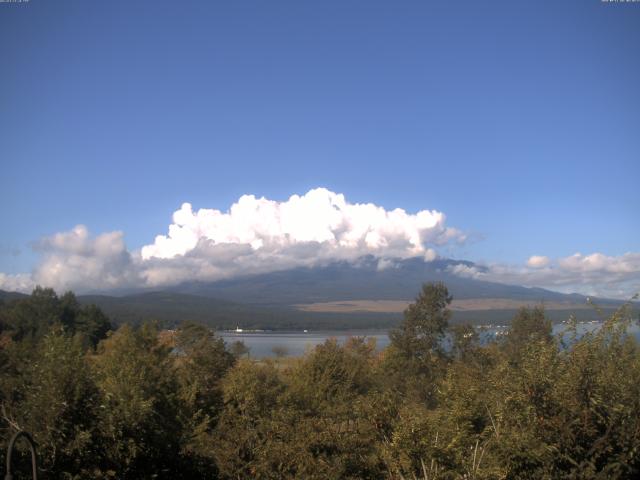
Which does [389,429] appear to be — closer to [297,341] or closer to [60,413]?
[60,413]

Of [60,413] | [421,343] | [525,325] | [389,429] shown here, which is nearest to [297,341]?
[525,325]

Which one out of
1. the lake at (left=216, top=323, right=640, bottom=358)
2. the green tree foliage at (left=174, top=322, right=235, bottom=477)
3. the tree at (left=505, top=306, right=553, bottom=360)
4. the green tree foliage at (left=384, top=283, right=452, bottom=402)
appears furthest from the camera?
the lake at (left=216, top=323, right=640, bottom=358)

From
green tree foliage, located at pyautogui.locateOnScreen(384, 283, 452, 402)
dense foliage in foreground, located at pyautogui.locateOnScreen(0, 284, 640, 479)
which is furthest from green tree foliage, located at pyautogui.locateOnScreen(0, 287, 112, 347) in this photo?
dense foliage in foreground, located at pyautogui.locateOnScreen(0, 284, 640, 479)

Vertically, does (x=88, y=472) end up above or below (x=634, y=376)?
below

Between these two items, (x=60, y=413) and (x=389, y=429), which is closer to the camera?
(x=60, y=413)

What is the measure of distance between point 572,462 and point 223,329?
174955 millimetres

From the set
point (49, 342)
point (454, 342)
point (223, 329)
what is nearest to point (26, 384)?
point (49, 342)

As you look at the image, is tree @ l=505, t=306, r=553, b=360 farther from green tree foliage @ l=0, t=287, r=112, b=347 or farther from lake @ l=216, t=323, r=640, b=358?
green tree foliage @ l=0, t=287, r=112, b=347

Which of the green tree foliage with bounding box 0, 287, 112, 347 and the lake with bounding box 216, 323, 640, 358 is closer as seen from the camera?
the lake with bounding box 216, 323, 640, 358

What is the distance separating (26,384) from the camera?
14.6m

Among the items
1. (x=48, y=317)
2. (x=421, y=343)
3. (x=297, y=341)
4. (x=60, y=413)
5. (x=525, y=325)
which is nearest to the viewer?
(x=60, y=413)

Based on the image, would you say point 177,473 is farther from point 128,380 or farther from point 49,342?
point 128,380

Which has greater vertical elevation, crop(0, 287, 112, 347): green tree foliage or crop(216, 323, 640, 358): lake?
crop(0, 287, 112, 347): green tree foliage

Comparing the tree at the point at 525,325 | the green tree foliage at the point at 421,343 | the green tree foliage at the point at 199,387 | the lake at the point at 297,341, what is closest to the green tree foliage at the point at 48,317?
the lake at the point at 297,341
